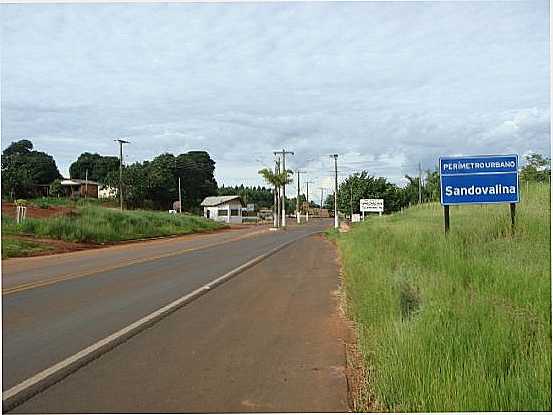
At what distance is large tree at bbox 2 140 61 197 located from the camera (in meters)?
71.0

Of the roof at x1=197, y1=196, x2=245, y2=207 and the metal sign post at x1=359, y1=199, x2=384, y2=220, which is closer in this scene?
the metal sign post at x1=359, y1=199, x2=384, y2=220

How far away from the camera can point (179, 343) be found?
23.7 feet

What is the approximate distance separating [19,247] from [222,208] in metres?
68.3

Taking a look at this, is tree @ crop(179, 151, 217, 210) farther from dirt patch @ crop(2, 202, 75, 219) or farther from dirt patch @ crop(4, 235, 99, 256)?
dirt patch @ crop(4, 235, 99, 256)

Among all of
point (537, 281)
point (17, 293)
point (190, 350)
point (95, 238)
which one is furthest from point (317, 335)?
point (95, 238)

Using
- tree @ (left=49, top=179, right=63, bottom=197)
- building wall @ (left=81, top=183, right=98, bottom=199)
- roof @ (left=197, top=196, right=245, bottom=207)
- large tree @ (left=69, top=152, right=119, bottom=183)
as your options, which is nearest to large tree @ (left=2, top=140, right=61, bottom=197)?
tree @ (left=49, top=179, right=63, bottom=197)

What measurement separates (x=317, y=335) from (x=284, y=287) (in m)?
4.92

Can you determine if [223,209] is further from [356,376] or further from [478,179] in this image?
[356,376]

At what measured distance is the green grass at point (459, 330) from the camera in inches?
180

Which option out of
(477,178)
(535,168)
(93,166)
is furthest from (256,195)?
(477,178)

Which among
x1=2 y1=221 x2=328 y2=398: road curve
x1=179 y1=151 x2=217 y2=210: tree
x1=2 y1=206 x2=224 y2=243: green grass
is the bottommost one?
x1=2 y1=221 x2=328 y2=398: road curve

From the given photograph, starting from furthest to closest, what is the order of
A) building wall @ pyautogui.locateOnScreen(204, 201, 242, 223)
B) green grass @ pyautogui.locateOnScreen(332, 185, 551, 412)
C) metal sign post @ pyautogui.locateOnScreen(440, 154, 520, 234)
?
building wall @ pyautogui.locateOnScreen(204, 201, 242, 223) < metal sign post @ pyautogui.locateOnScreen(440, 154, 520, 234) < green grass @ pyautogui.locateOnScreen(332, 185, 551, 412)

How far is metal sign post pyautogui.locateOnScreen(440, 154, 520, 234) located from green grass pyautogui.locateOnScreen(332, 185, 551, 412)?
295 cm

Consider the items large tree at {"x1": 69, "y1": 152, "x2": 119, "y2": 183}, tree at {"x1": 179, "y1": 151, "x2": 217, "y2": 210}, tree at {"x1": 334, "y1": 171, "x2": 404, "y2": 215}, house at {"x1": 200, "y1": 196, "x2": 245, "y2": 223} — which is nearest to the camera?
tree at {"x1": 334, "y1": 171, "x2": 404, "y2": 215}
